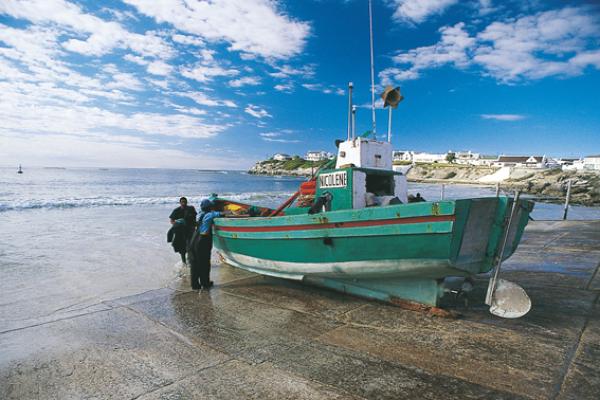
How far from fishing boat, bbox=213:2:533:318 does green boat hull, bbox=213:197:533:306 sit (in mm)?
14

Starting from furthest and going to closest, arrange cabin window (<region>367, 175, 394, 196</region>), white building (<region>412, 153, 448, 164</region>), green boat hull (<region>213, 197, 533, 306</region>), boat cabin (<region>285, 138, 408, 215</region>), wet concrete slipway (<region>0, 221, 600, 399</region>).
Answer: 1. white building (<region>412, 153, 448, 164</region>)
2. cabin window (<region>367, 175, 394, 196</region>)
3. boat cabin (<region>285, 138, 408, 215</region>)
4. green boat hull (<region>213, 197, 533, 306</region>)
5. wet concrete slipway (<region>0, 221, 600, 399</region>)

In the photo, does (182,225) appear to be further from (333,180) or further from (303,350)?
(303,350)

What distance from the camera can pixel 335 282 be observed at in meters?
6.07

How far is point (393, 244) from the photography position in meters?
4.82

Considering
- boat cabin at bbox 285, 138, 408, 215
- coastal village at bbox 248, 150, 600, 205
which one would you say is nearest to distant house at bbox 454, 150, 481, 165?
coastal village at bbox 248, 150, 600, 205

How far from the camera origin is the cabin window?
6.69 m

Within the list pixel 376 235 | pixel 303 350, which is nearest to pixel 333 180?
pixel 376 235

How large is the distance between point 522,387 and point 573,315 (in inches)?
93.6

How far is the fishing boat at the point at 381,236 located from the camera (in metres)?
4.50

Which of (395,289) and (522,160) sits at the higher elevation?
(522,160)

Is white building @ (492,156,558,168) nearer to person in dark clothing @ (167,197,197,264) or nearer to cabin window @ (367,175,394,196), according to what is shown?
cabin window @ (367,175,394,196)

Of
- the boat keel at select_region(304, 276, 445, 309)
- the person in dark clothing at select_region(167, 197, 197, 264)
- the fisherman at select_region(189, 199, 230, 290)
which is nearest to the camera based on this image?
the boat keel at select_region(304, 276, 445, 309)

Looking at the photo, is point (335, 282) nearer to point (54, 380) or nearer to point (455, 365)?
point (455, 365)

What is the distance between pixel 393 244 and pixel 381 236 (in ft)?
0.60
